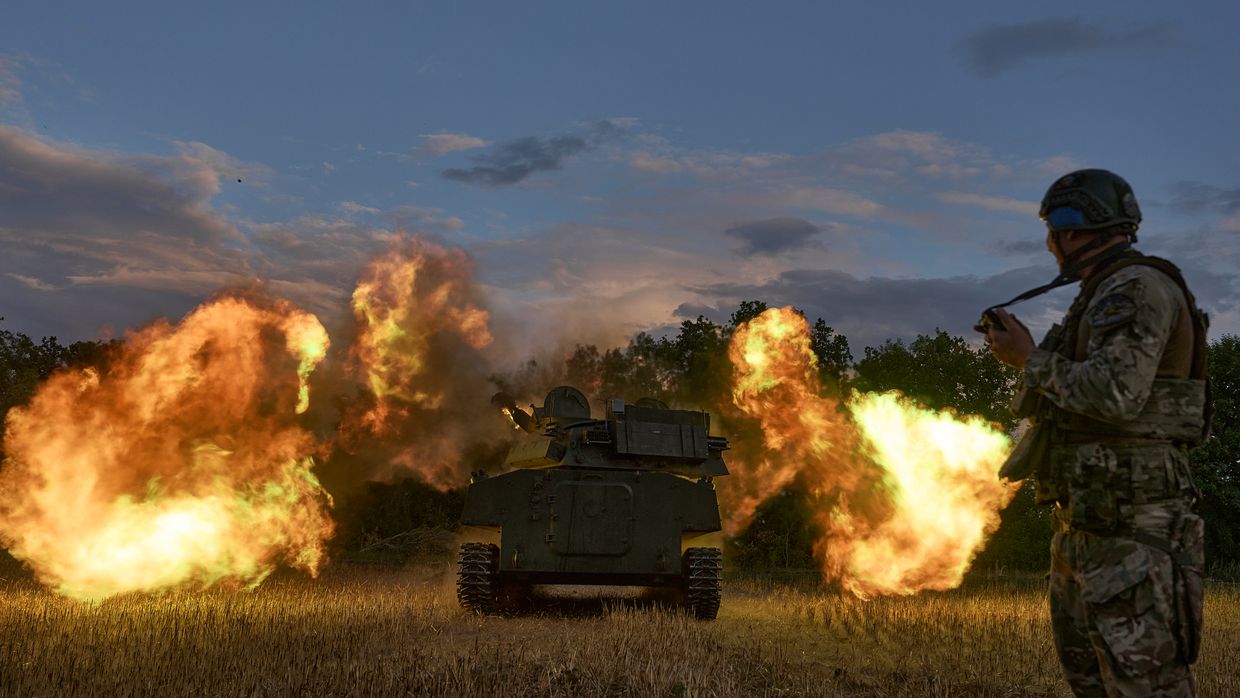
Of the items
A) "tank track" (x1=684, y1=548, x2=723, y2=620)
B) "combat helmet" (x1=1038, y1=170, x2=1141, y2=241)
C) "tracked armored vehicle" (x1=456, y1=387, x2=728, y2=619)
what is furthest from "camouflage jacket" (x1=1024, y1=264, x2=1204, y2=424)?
"tracked armored vehicle" (x1=456, y1=387, x2=728, y2=619)

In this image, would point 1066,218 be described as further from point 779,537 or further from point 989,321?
point 779,537

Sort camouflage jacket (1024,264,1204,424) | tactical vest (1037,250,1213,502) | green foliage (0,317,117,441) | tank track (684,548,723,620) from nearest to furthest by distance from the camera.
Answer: camouflage jacket (1024,264,1204,424)
tactical vest (1037,250,1213,502)
tank track (684,548,723,620)
green foliage (0,317,117,441)

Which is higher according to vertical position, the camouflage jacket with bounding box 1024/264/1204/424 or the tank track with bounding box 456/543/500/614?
the camouflage jacket with bounding box 1024/264/1204/424

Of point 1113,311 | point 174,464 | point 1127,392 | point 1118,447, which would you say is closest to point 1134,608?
point 1118,447

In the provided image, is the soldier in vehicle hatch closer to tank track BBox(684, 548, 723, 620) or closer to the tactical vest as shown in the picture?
the tactical vest

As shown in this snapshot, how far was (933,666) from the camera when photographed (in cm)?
977

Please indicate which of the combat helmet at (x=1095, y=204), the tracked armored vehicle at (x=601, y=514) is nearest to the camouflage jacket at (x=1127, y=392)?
the combat helmet at (x=1095, y=204)

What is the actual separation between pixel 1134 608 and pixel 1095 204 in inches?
71.4

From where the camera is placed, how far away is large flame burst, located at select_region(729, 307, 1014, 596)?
1805cm

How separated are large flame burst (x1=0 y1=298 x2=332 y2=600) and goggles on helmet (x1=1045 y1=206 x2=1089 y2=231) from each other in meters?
14.1

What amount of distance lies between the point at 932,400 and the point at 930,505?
1605 cm

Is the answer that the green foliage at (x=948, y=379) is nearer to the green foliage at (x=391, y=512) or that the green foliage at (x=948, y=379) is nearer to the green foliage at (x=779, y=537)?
the green foliage at (x=779, y=537)

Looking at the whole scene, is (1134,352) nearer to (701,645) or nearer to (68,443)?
(701,645)

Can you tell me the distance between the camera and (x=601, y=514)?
1431 centimetres
